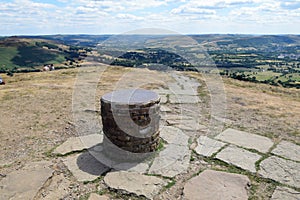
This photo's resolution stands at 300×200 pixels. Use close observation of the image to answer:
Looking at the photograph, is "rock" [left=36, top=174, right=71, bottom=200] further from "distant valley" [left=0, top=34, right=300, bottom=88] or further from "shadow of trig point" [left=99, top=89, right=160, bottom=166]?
"distant valley" [left=0, top=34, right=300, bottom=88]

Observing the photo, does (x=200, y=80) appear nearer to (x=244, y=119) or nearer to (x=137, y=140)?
(x=244, y=119)

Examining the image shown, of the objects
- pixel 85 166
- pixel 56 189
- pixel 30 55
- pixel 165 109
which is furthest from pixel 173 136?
pixel 30 55

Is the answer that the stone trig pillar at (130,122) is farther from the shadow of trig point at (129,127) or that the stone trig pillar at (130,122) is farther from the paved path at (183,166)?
the paved path at (183,166)

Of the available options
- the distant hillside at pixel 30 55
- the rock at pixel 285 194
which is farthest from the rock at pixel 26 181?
the distant hillside at pixel 30 55

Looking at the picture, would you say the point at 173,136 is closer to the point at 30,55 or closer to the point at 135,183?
the point at 135,183

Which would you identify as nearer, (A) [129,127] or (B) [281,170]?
(B) [281,170]

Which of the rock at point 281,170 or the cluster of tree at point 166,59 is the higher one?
the cluster of tree at point 166,59

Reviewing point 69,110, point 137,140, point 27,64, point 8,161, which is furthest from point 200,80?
point 27,64
